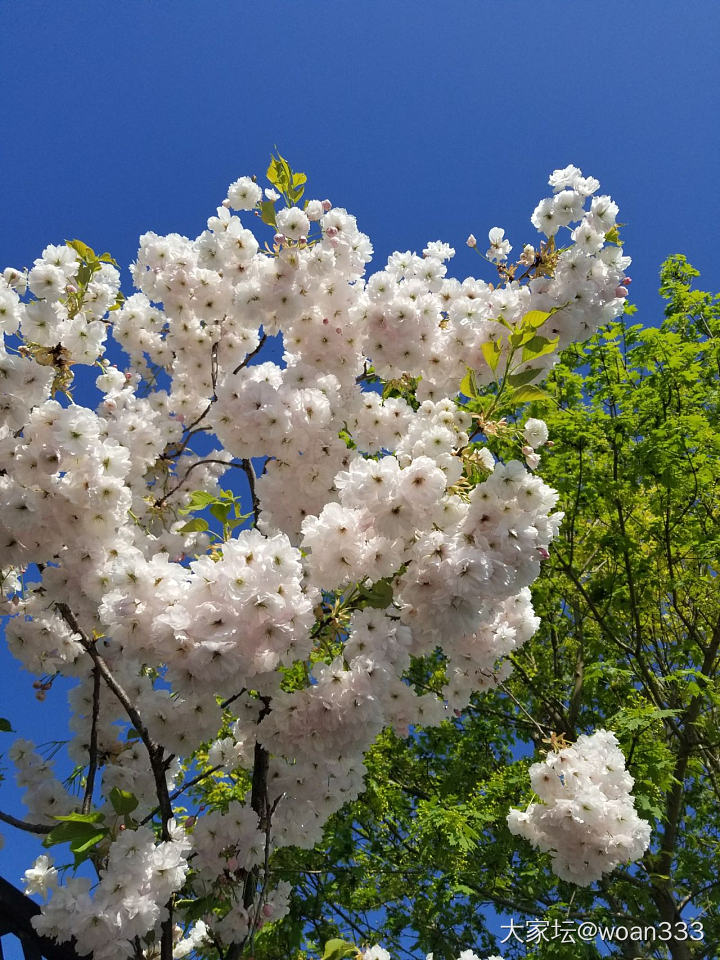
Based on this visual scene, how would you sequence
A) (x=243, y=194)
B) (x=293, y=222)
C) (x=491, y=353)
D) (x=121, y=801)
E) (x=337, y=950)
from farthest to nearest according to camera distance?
(x=243, y=194), (x=293, y=222), (x=337, y=950), (x=491, y=353), (x=121, y=801)

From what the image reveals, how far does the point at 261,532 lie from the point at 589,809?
1.97m

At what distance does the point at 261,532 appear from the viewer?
343cm

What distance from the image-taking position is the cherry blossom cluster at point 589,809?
10.1 ft

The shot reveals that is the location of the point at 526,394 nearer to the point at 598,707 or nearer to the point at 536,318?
the point at 536,318

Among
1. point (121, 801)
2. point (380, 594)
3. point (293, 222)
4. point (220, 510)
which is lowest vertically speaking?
point (121, 801)

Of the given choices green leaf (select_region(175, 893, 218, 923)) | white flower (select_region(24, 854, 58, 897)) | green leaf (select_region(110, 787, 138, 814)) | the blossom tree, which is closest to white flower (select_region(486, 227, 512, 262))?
the blossom tree

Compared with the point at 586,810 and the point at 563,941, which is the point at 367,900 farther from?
the point at 586,810

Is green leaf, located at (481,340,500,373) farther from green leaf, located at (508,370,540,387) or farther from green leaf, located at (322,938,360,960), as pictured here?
green leaf, located at (322,938,360,960)

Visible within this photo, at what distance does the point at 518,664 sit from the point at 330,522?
682cm

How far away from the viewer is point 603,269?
3.62 meters

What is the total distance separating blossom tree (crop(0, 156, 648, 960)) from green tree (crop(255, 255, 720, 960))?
2723 millimetres

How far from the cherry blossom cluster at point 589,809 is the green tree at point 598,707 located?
2274 millimetres

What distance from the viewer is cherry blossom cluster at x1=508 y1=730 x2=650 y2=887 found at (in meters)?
3.07

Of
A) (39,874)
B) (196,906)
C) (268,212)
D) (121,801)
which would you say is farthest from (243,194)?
(39,874)
